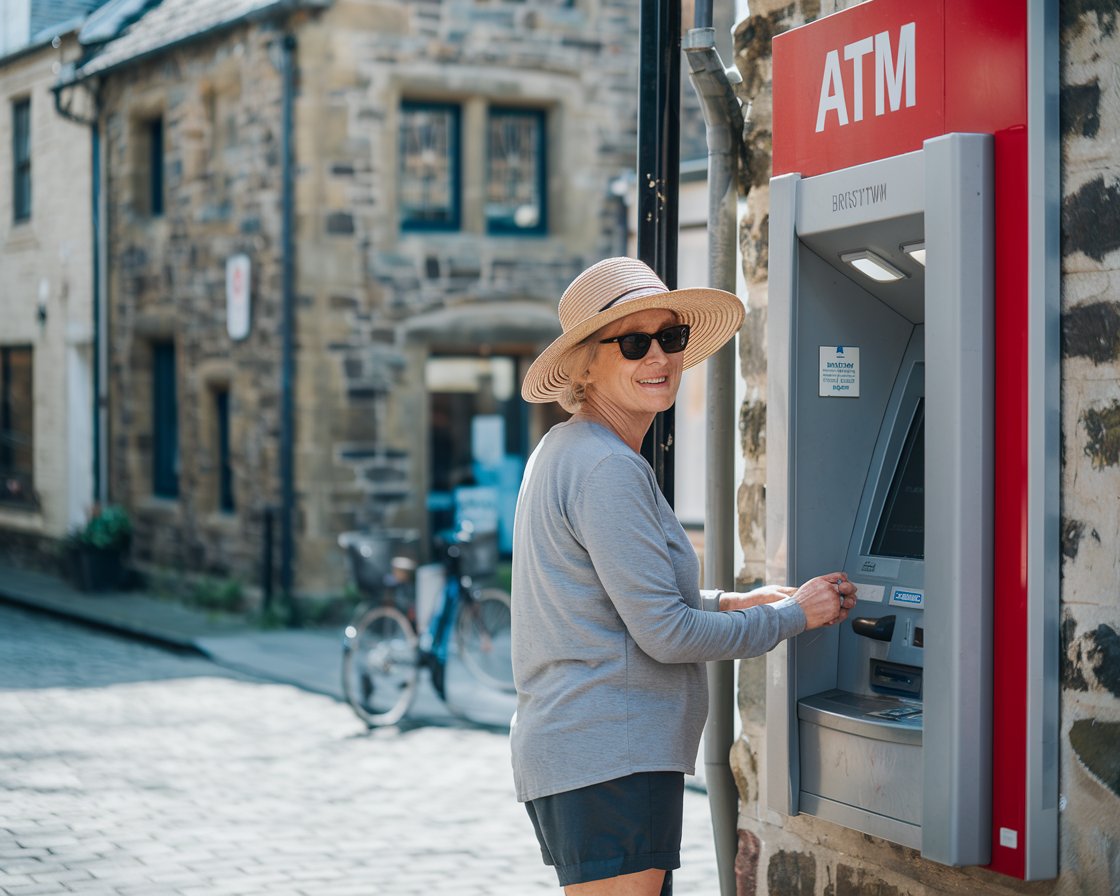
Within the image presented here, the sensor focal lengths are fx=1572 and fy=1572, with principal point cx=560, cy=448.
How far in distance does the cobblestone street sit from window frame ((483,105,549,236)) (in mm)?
5392

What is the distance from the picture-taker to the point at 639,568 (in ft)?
9.69

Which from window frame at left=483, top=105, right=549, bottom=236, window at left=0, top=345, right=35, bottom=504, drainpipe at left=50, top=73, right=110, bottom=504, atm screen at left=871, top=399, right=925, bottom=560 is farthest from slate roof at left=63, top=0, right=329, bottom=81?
atm screen at left=871, top=399, right=925, bottom=560

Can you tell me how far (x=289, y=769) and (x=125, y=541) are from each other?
9.17m

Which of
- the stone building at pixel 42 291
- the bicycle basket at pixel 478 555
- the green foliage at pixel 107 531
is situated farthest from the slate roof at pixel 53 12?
the bicycle basket at pixel 478 555

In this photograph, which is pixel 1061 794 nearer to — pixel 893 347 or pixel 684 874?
pixel 893 347

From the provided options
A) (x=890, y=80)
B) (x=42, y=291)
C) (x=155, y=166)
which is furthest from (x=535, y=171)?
(x=890, y=80)

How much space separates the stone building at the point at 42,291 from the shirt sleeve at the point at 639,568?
15.3m

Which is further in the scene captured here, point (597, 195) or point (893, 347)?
point (597, 195)

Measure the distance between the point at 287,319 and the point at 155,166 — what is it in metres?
4.16

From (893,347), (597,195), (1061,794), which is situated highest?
(597,195)

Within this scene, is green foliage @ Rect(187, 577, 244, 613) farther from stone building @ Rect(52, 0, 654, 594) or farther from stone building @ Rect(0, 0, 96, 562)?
stone building @ Rect(0, 0, 96, 562)

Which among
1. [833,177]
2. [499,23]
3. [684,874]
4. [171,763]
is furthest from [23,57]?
[833,177]

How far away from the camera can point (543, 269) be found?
14.3m

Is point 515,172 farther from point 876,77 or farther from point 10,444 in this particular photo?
point 876,77
